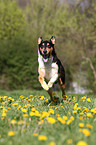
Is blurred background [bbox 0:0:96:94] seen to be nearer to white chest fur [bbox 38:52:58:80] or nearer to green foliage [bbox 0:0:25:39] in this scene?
green foliage [bbox 0:0:25:39]

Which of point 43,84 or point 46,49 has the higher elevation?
point 46,49

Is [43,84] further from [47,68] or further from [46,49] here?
[46,49]

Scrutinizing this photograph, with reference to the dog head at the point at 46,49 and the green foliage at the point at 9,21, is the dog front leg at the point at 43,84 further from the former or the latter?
the green foliage at the point at 9,21

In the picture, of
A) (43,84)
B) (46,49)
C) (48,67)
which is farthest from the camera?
(48,67)

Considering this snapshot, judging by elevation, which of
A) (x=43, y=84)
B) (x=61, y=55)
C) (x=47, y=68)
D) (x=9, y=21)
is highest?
(x=9, y=21)

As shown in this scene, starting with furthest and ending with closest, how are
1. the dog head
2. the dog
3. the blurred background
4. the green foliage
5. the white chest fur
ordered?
the green foliage, the blurred background, the white chest fur, the dog, the dog head

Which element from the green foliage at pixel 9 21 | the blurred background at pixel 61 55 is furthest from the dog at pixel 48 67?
the green foliage at pixel 9 21

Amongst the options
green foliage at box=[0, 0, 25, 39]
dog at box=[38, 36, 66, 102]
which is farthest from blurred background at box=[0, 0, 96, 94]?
dog at box=[38, 36, 66, 102]

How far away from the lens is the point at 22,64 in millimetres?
16172

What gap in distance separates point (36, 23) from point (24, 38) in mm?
10561

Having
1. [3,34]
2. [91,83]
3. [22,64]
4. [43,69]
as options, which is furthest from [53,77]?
[3,34]

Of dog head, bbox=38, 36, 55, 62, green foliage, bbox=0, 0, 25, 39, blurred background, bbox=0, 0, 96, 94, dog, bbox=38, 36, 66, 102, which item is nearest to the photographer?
dog head, bbox=38, 36, 55, 62

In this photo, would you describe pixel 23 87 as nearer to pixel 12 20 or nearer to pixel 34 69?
pixel 34 69

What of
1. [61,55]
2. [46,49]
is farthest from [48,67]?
[61,55]
